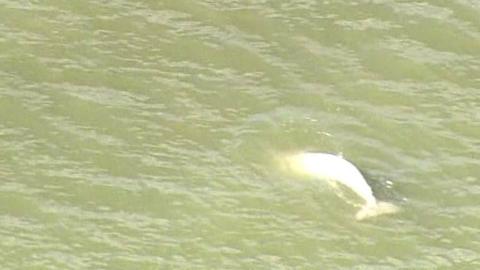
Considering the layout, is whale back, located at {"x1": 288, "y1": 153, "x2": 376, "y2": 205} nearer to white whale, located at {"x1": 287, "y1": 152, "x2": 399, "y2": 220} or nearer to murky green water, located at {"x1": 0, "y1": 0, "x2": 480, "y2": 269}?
white whale, located at {"x1": 287, "y1": 152, "x2": 399, "y2": 220}

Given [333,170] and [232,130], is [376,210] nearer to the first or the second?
[333,170]

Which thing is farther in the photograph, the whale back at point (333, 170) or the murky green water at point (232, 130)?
the whale back at point (333, 170)

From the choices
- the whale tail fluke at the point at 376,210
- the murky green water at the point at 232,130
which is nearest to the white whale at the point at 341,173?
the whale tail fluke at the point at 376,210

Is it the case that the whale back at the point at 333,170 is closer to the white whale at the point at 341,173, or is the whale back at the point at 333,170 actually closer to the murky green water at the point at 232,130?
the white whale at the point at 341,173

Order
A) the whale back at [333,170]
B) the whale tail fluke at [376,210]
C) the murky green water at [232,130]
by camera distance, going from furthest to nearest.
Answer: the whale back at [333,170], the whale tail fluke at [376,210], the murky green water at [232,130]

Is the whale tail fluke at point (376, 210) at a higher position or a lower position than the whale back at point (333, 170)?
lower

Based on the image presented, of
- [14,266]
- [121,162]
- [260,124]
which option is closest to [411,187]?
[260,124]

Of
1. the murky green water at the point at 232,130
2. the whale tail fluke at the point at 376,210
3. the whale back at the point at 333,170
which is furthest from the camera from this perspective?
the whale back at the point at 333,170

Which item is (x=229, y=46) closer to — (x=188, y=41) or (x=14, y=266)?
(x=188, y=41)
